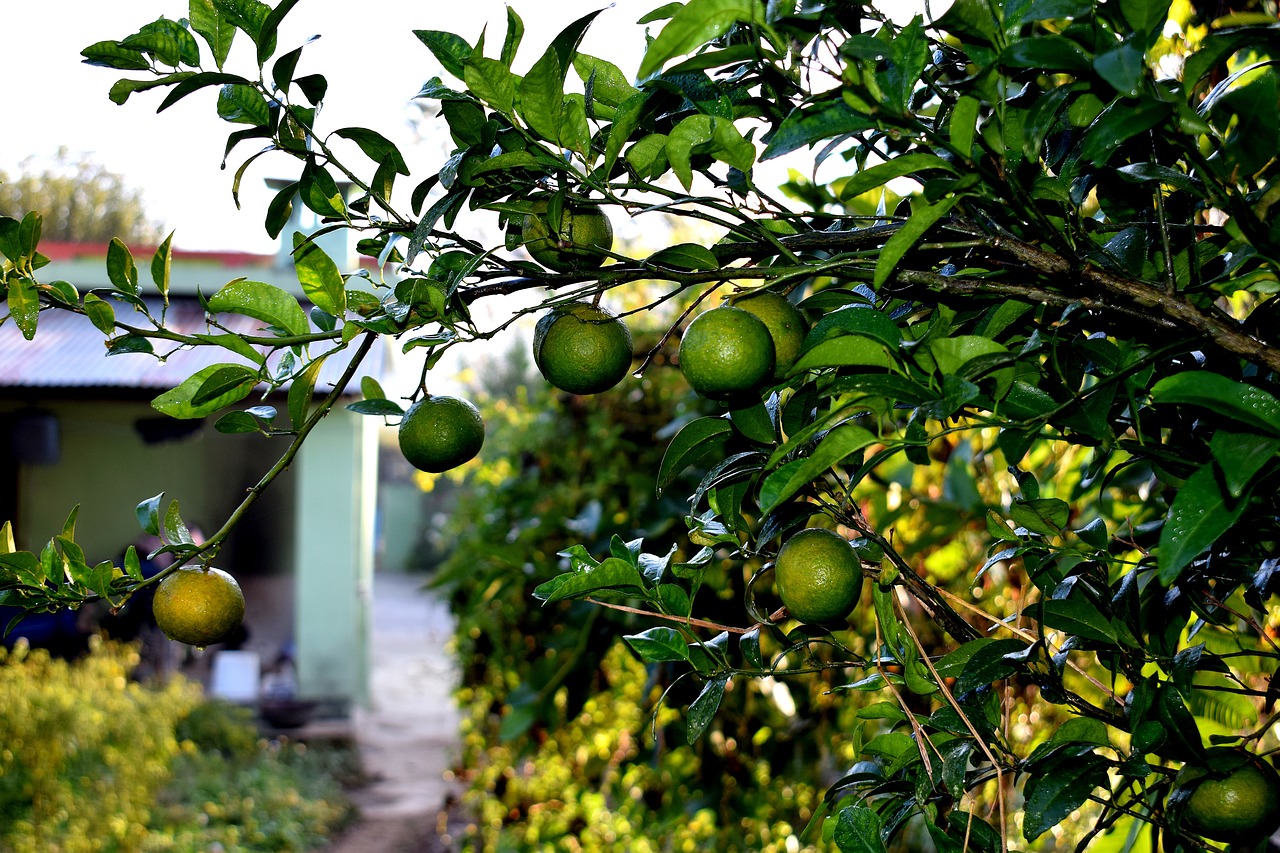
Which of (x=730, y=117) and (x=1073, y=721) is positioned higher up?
(x=730, y=117)

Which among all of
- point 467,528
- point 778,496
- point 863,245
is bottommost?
point 467,528

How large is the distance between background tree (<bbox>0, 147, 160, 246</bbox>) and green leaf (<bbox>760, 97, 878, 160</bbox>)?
696 centimetres

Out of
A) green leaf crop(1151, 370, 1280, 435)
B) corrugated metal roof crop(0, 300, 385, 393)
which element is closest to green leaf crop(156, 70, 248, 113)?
green leaf crop(1151, 370, 1280, 435)

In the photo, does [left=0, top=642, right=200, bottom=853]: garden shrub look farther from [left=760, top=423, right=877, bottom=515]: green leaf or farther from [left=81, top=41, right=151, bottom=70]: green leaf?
[left=760, top=423, right=877, bottom=515]: green leaf

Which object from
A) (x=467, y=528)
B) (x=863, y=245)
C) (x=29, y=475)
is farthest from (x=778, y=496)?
(x=29, y=475)

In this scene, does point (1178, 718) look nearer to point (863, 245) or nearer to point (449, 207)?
point (863, 245)

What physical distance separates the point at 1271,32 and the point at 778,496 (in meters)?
0.29

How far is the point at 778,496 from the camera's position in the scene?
48 cm

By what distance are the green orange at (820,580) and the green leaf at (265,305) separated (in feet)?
1.07

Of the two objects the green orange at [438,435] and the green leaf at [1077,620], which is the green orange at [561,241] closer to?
the green orange at [438,435]

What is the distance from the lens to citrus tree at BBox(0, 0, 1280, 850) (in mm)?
472

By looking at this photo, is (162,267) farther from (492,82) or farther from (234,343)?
(492,82)

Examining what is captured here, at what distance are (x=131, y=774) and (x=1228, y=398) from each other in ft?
13.4

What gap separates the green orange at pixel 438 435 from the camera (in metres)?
0.67
